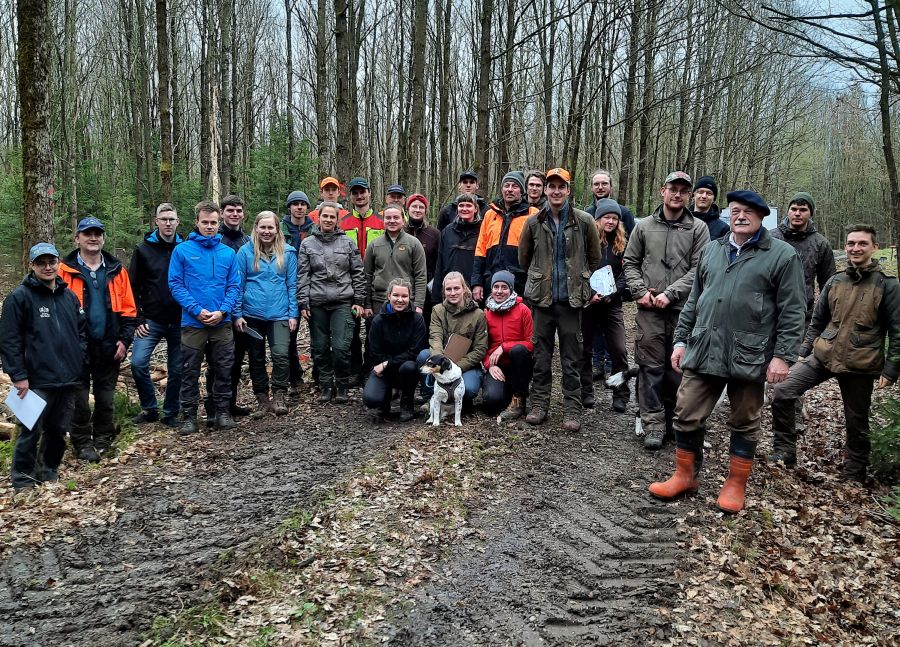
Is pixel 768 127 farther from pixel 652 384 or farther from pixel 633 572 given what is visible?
pixel 633 572

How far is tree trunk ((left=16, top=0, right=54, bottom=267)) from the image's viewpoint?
19.2ft

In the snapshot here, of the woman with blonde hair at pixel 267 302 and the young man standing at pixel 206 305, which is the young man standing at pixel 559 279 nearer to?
the woman with blonde hair at pixel 267 302

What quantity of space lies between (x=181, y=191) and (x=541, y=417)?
15.5 meters

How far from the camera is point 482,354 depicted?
671 cm

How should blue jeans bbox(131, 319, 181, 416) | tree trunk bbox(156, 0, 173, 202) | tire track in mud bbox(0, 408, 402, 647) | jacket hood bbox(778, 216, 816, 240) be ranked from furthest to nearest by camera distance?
tree trunk bbox(156, 0, 173, 202) → blue jeans bbox(131, 319, 181, 416) → jacket hood bbox(778, 216, 816, 240) → tire track in mud bbox(0, 408, 402, 647)

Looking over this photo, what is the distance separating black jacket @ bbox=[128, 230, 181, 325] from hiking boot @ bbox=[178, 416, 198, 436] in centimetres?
110

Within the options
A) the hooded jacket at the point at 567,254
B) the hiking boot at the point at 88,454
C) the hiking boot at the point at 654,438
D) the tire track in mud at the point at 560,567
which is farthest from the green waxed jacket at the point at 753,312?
the hiking boot at the point at 88,454

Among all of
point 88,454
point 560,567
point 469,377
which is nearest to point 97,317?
point 88,454

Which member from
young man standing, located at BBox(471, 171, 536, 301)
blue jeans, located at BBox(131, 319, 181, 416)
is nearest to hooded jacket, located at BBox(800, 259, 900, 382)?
young man standing, located at BBox(471, 171, 536, 301)

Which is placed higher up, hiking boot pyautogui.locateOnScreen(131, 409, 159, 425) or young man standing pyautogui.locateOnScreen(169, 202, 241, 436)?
young man standing pyautogui.locateOnScreen(169, 202, 241, 436)

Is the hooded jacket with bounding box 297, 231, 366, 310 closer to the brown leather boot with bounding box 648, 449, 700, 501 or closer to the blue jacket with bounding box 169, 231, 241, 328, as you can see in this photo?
the blue jacket with bounding box 169, 231, 241, 328

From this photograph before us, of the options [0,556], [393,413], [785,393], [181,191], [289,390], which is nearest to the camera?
[0,556]

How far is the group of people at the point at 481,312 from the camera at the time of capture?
4.55 meters


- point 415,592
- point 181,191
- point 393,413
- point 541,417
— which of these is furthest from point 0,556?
point 181,191
